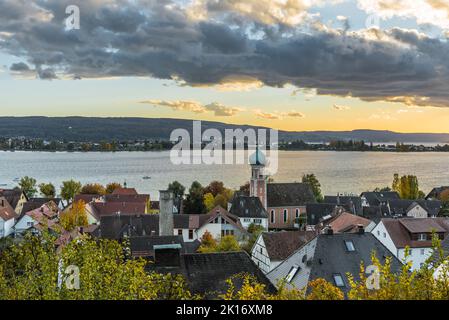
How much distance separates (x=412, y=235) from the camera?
131ft

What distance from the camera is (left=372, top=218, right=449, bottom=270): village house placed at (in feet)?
130

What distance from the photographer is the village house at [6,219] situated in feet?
198

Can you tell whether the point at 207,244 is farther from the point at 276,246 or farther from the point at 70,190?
the point at 70,190

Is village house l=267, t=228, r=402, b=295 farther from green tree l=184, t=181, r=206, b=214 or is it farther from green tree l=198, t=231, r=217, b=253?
green tree l=184, t=181, r=206, b=214

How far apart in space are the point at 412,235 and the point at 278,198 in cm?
3488

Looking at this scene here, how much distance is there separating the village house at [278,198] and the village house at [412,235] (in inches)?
1241

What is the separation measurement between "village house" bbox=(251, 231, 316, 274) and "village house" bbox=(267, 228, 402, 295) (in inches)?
300

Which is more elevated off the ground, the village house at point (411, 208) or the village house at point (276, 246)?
the village house at point (276, 246)

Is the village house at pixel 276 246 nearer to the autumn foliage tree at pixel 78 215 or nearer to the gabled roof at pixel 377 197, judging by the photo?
the autumn foliage tree at pixel 78 215

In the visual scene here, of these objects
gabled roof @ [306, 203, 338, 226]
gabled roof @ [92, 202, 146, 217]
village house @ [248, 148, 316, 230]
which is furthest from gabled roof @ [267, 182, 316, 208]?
gabled roof @ [92, 202, 146, 217]

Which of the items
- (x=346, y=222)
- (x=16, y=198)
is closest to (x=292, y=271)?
(x=346, y=222)

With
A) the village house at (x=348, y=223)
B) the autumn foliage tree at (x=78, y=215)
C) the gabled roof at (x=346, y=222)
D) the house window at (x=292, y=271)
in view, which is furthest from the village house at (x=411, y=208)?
the house window at (x=292, y=271)
